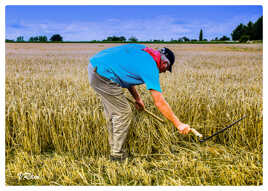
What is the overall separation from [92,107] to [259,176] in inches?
92.6

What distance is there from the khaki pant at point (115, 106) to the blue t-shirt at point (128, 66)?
107mm

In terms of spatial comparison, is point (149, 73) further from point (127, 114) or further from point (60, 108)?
point (60, 108)

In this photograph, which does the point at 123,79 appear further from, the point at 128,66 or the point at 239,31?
the point at 239,31

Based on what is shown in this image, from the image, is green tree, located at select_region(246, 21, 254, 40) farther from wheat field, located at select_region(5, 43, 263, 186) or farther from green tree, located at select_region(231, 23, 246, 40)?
wheat field, located at select_region(5, 43, 263, 186)

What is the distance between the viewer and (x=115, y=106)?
9.89 ft

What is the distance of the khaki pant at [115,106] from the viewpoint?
2.97 m

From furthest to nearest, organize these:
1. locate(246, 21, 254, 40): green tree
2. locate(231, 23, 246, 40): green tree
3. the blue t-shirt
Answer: locate(231, 23, 246, 40): green tree < locate(246, 21, 254, 40): green tree < the blue t-shirt

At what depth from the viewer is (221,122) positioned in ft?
11.8

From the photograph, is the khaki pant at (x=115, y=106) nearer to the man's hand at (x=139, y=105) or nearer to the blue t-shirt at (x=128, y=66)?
the blue t-shirt at (x=128, y=66)

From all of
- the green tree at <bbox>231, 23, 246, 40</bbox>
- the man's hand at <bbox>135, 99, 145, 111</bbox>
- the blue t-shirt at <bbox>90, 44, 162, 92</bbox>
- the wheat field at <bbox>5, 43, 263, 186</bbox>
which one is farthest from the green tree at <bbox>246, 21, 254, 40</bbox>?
the blue t-shirt at <bbox>90, 44, 162, 92</bbox>

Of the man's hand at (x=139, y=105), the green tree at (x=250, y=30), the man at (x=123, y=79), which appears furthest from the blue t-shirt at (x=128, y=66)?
the green tree at (x=250, y=30)

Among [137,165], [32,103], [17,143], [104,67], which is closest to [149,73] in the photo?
[104,67]

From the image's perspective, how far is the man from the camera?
8.16ft

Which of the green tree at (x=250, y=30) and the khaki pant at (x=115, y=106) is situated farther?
the green tree at (x=250, y=30)
